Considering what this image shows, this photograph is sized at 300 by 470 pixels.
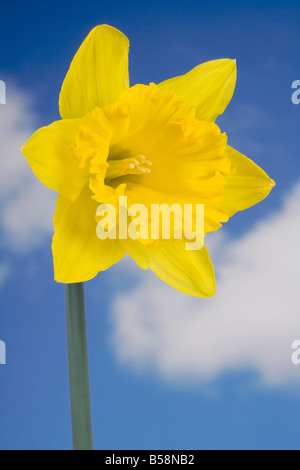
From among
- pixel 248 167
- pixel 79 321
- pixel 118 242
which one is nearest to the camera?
pixel 79 321

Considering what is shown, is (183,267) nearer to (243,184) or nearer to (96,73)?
(243,184)

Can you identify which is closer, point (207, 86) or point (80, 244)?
point (80, 244)

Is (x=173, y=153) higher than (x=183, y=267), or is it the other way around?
(x=173, y=153)

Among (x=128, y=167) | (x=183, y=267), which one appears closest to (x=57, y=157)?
(x=128, y=167)

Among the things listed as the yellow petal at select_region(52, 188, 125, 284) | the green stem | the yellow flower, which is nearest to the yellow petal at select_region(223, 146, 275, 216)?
the yellow flower

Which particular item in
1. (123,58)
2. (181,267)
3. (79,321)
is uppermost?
(123,58)

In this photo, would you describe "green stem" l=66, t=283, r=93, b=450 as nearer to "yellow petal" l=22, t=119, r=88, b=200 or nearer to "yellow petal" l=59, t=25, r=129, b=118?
"yellow petal" l=22, t=119, r=88, b=200
